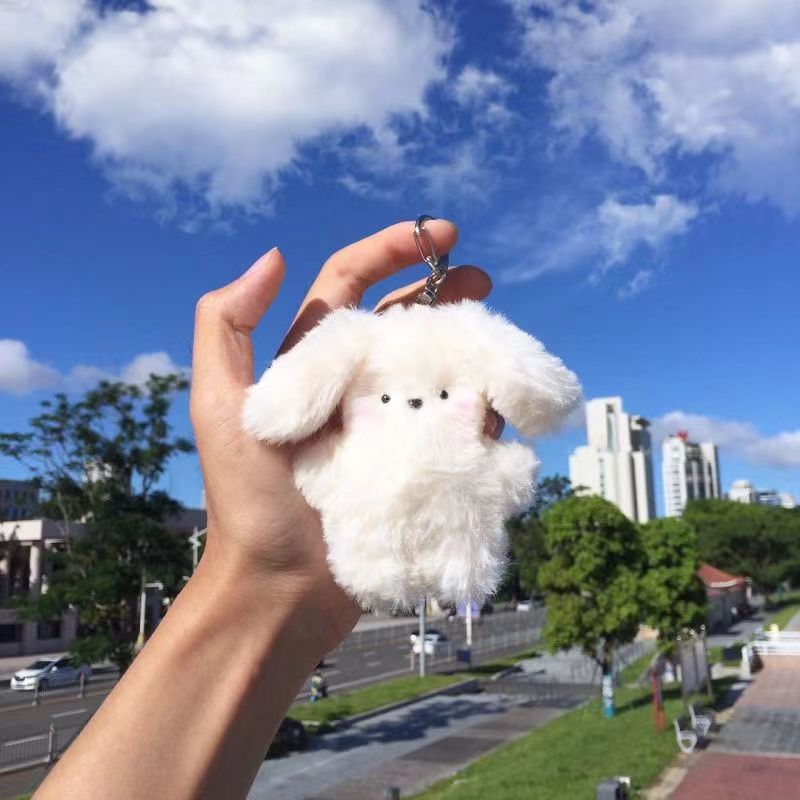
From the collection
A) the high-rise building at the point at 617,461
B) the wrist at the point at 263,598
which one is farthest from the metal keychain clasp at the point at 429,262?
the high-rise building at the point at 617,461

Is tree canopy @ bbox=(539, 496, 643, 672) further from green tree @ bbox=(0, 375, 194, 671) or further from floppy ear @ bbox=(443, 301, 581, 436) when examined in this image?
floppy ear @ bbox=(443, 301, 581, 436)

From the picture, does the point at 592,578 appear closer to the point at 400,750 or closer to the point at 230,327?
the point at 400,750

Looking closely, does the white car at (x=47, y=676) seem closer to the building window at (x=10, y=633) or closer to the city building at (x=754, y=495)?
the building window at (x=10, y=633)

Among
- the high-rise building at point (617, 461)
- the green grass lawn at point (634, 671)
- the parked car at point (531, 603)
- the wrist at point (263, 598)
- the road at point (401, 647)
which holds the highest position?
the high-rise building at point (617, 461)

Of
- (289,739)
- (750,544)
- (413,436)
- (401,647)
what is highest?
(413,436)

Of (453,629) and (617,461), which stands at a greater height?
(617,461)

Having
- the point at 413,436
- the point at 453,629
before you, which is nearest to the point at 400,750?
the point at 413,436
